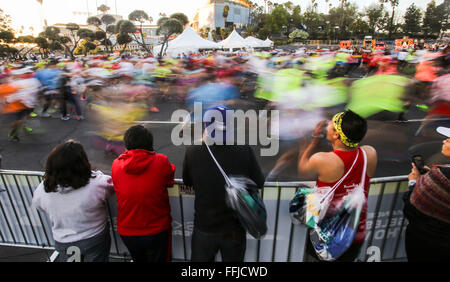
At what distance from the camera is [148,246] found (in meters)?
1.82

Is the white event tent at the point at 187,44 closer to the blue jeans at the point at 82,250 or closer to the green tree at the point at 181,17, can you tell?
the blue jeans at the point at 82,250

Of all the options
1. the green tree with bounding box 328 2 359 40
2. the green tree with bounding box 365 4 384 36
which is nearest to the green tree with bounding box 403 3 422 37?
the green tree with bounding box 365 4 384 36

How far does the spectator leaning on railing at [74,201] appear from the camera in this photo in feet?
5.47

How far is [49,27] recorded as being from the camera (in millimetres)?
41625

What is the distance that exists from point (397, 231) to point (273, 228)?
120cm

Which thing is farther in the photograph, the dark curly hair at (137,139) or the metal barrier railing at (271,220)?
the metal barrier railing at (271,220)

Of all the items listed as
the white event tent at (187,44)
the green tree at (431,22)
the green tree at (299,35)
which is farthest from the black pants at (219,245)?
the green tree at (431,22)

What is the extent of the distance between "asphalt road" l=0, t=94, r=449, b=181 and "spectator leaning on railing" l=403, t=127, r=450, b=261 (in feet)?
8.49

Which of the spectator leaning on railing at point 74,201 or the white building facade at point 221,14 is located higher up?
the white building facade at point 221,14

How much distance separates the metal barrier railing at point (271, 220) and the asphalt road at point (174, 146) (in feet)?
6.61

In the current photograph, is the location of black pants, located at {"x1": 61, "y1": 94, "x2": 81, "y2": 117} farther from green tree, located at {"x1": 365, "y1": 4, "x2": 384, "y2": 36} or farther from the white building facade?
the white building facade

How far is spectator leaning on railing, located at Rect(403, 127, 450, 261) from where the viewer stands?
149cm
